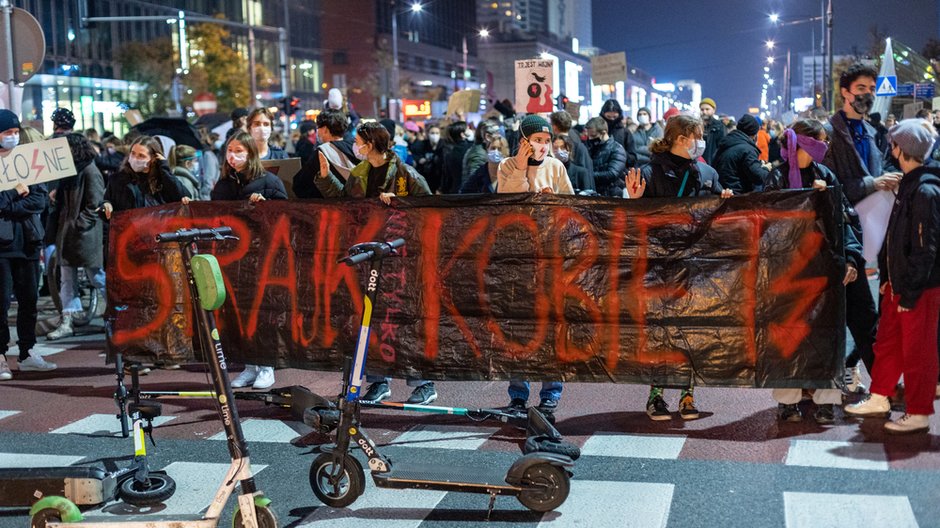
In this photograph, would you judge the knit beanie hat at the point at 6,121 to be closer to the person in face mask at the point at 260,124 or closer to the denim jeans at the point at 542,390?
the person in face mask at the point at 260,124

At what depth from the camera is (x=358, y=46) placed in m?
126

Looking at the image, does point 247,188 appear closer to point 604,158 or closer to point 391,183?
point 391,183

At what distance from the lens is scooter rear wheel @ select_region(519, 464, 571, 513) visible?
6.00 metres

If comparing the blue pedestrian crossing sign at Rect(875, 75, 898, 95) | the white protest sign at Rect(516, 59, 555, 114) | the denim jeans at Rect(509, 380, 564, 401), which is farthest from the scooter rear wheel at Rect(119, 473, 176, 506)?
the blue pedestrian crossing sign at Rect(875, 75, 898, 95)

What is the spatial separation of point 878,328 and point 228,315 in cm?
458

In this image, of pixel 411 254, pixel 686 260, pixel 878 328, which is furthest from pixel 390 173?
pixel 878 328

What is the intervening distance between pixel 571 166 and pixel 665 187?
4870 millimetres

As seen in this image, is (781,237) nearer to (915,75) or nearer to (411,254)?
(411,254)

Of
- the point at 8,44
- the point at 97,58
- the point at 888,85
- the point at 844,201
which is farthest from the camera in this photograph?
the point at 97,58

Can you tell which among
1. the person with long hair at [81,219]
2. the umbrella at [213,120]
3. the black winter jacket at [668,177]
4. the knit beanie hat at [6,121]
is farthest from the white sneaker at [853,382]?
the umbrella at [213,120]

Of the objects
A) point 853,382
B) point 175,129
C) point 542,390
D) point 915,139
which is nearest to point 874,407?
point 853,382

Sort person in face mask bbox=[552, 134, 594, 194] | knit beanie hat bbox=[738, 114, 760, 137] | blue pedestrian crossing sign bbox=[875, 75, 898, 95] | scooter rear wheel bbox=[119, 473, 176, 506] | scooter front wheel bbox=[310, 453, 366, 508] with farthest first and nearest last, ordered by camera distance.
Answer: blue pedestrian crossing sign bbox=[875, 75, 898, 95] < person in face mask bbox=[552, 134, 594, 194] < knit beanie hat bbox=[738, 114, 760, 137] < scooter rear wheel bbox=[119, 473, 176, 506] < scooter front wheel bbox=[310, 453, 366, 508]

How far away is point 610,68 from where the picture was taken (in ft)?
83.9

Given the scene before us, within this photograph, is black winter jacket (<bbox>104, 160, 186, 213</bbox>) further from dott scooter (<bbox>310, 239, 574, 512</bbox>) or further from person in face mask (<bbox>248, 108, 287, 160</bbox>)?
dott scooter (<bbox>310, 239, 574, 512</bbox>)
